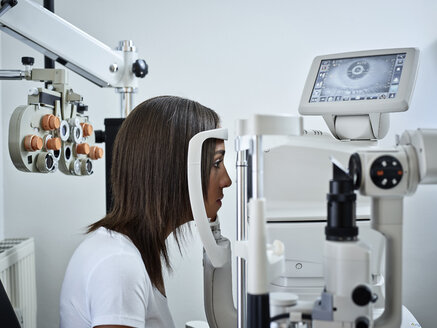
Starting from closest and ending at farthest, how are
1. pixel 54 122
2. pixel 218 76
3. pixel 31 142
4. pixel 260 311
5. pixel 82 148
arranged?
pixel 260 311
pixel 31 142
pixel 54 122
pixel 82 148
pixel 218 76

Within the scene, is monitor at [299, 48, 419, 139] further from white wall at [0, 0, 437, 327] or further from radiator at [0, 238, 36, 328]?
radiator at [0, 238, 36, 328]

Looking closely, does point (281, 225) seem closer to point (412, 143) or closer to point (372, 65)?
point (412, 143)

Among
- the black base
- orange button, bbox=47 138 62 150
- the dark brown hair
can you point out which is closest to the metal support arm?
orange button, bbox=47 138 62 150

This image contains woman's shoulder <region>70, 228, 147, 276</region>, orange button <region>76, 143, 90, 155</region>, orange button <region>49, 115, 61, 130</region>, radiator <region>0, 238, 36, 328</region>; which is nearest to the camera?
woman's shoulder <region>70, 228, 147, 276</region>

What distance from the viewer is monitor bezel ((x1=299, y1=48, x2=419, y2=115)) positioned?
135cm

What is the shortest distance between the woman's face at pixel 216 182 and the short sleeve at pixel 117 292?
0.23 metres

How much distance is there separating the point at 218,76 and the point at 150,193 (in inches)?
68.2

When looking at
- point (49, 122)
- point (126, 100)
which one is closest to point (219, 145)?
point (49, 122)

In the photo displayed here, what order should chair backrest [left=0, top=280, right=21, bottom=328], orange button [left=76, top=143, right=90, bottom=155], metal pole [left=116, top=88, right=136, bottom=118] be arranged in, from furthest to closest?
metal pole [left=116, top=88, right=136, bottom=118], orange button [left=76, top=143, right=90, bottom=155], chair backrest [left=0, top=280, right=21, bottom=328]

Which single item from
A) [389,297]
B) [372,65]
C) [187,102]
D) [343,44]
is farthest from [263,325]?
[343,44]

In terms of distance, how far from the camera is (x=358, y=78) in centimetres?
144

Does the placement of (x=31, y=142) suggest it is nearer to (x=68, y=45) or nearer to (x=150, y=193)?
(x=68, y=45)

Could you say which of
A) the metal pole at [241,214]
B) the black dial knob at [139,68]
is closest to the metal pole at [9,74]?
the black dial knob at [139,68]

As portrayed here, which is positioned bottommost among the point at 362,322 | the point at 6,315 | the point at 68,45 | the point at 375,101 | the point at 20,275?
the point at 20,275
